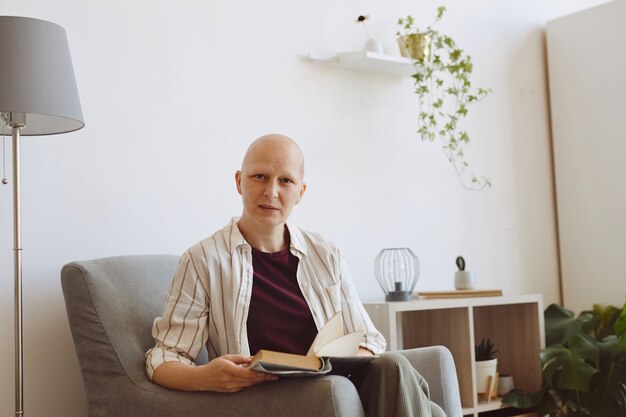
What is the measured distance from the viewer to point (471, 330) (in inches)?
123

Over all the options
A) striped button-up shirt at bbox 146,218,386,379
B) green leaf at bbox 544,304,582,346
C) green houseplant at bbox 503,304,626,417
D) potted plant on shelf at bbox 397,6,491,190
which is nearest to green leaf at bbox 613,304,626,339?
green houseplant at bbox 503,304,626,417

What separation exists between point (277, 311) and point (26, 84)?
884mm

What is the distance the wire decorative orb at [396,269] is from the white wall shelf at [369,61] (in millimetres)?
755

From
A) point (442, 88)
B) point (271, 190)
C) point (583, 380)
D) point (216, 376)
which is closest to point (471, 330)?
point (583, 380)

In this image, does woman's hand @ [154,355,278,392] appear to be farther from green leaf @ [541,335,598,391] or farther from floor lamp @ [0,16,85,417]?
green leaf @ [541,335,598,391]

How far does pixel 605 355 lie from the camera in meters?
3.30

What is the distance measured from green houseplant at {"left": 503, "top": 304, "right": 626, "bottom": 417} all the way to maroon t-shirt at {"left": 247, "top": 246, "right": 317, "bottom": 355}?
1.41 meters

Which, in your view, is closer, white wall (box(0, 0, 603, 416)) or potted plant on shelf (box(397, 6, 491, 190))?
white wall (box(0, 0, 603, 416))

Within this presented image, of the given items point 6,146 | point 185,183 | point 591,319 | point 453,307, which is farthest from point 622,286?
point 6,146

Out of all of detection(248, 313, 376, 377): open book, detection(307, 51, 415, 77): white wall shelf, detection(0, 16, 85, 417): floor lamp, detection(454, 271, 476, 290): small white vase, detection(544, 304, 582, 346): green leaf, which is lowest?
detection(544, 304, 582, 346): green leaf

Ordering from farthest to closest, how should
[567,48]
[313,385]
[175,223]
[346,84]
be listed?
[567,48] < [346,84] < [175,223] < [313,385]

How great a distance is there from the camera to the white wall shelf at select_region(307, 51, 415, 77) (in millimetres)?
3223

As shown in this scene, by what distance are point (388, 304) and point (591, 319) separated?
130 cm

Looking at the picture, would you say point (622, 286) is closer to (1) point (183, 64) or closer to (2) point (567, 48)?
(2) point (567, 48)
